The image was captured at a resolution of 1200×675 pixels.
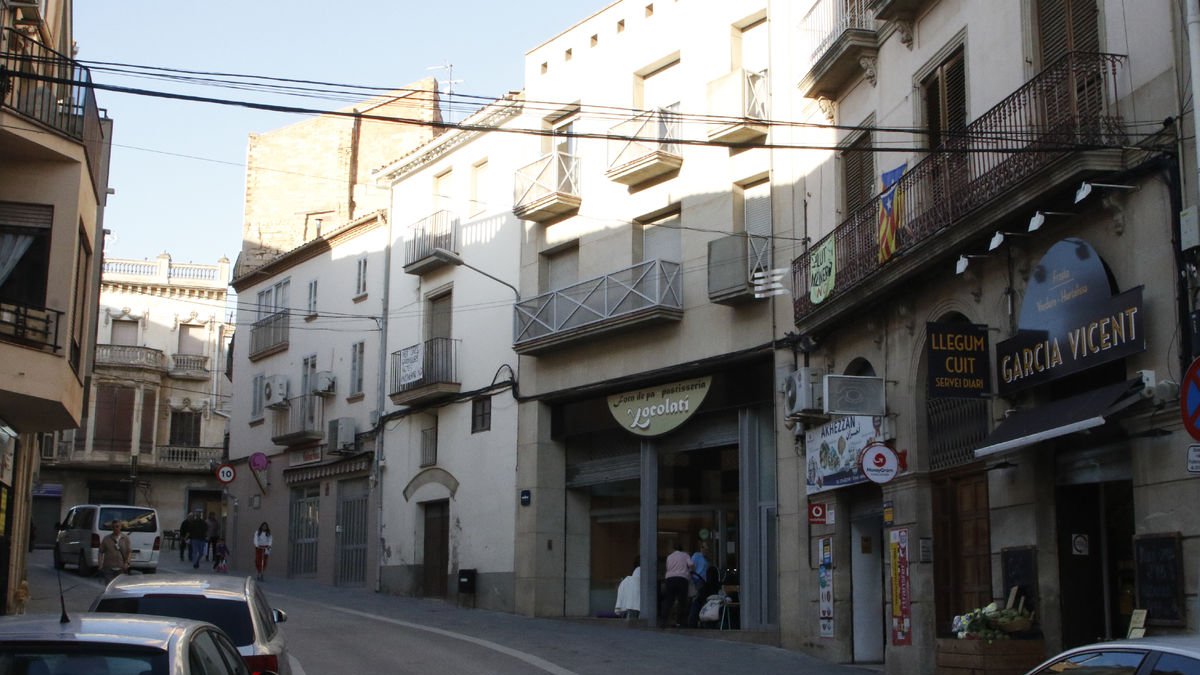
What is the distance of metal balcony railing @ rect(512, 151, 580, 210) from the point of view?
27672 millimetres

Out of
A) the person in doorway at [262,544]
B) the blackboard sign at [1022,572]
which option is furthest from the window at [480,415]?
the blackboard sign at [1022,572]

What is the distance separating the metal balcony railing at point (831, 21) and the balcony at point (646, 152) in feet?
11.5

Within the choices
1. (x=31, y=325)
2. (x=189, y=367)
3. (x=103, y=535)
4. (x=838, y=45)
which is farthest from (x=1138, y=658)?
(x=189, y=367)

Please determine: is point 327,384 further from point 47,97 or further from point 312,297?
point 47,97

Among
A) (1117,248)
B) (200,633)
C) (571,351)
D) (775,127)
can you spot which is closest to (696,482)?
(571,351)

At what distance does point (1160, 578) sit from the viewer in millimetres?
12047

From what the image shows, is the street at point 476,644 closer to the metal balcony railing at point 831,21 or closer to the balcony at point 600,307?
the balcony at point 600,307

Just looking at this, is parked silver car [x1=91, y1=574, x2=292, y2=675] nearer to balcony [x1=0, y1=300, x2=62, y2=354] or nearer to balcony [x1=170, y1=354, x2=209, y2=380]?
balcony [x1=0, y1=300, x2=62, y2=354]

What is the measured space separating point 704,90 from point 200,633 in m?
19.2

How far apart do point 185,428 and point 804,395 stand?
167 feet

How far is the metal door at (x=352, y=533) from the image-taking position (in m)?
35.1

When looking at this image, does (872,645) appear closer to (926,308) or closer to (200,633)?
(926,308)

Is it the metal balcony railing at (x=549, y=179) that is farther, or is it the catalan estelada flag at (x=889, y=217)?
the metal balcony railing at (x=549, y=179)

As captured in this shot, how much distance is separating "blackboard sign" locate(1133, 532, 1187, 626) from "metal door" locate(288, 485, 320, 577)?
94.9 ft
